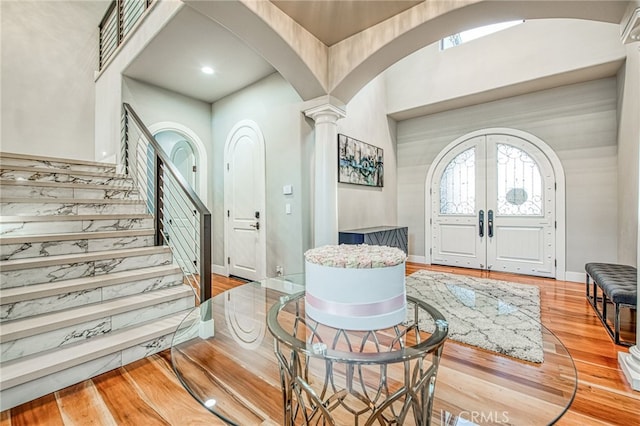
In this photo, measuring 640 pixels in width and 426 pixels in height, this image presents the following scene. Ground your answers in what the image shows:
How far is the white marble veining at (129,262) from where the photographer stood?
7.53 ft

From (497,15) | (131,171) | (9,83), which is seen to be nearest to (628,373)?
(497,15)

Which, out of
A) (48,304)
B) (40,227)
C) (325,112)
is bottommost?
(48,304)

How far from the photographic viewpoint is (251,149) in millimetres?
3885

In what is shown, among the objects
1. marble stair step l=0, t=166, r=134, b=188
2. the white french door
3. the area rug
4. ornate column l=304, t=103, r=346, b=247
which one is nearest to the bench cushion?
the area rug

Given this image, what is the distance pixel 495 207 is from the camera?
429cm

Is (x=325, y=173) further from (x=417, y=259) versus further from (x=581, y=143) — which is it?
(x=581, y=143)

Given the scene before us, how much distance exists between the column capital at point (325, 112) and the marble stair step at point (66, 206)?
209 cm

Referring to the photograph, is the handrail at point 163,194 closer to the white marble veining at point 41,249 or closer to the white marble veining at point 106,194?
the white marble veining at point 106,194

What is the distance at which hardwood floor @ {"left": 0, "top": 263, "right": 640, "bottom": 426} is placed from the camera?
1397mm

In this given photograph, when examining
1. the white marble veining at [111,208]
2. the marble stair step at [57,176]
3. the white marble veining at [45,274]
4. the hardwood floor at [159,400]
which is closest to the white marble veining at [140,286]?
the white marble veining at [45,274]

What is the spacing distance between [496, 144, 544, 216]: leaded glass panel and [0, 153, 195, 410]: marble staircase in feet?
14.3

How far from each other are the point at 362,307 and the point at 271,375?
104cm

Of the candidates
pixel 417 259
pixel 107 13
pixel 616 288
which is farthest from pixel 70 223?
pixel 417 259

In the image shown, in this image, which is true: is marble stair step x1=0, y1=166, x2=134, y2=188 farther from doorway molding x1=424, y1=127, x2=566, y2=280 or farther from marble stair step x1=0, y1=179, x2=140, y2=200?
doorway molding x1=424, y1=127, x2=566, y2=280
